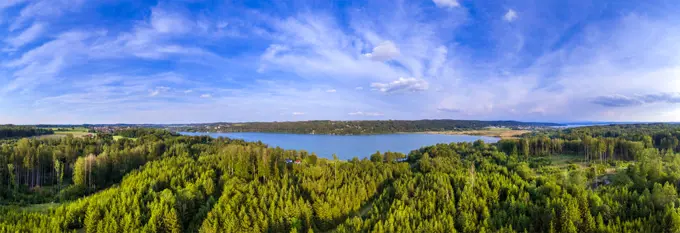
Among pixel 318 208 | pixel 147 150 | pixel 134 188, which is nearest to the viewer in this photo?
pixel 318 208

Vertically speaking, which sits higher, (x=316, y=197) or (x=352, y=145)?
(x=352, y=145)

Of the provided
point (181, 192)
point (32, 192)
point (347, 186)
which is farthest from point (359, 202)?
point (32, 192)

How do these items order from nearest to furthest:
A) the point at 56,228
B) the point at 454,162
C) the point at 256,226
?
1. the point at 56,228
2. the point at 256,226
3. the point at 454,162

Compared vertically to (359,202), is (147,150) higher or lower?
higher

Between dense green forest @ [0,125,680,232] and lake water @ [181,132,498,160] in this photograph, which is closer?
dense green forest @ [0,125,680,232]

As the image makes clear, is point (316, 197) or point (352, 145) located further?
point (352, 145)

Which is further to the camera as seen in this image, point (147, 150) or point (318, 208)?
point (147, 150)

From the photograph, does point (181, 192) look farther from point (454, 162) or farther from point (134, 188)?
point (454, 162)

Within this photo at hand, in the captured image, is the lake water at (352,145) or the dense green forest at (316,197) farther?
the lake water at (352,145)
